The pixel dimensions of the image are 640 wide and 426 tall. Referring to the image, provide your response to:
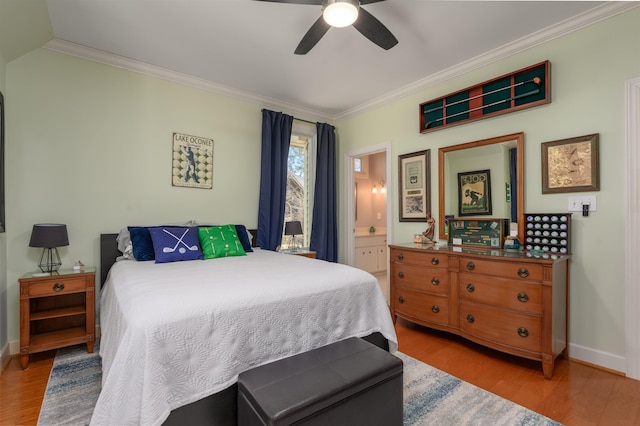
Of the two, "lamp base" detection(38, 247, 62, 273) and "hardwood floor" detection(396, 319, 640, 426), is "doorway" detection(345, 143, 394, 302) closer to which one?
"hardwood floor" detection(396, 319, 640, 426)

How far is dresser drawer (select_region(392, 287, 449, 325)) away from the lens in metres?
2.80

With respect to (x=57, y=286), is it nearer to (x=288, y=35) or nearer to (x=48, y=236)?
(x=48, y=236)

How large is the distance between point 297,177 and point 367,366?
3382mm

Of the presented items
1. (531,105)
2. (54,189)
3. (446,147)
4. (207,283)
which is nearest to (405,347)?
(207,283)

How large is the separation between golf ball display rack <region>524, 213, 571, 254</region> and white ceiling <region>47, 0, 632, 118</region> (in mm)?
1554

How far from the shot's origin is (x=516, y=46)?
2709mm

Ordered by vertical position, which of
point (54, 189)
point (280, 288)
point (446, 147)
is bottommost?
point (280, 288)

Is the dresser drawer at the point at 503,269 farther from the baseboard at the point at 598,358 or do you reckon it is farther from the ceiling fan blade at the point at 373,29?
the ceiling fan blade at the point at 373,29

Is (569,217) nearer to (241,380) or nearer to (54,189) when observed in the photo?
(241,380)

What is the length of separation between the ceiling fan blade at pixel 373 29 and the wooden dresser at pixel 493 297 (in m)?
1.85

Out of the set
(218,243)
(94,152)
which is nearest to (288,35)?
(218,243)

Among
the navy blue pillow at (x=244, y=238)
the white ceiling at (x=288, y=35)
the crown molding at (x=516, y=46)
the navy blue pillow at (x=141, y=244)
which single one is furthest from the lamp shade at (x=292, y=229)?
the crown molding at (x=516, y=46)

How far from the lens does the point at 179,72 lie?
3.27 metres

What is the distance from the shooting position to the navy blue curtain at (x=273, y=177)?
12.7 ft
